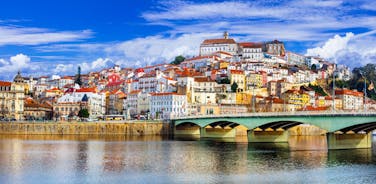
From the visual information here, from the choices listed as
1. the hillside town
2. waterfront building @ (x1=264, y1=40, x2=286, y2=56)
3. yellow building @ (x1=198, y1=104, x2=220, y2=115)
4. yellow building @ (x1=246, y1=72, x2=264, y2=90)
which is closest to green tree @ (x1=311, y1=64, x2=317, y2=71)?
the hillside town

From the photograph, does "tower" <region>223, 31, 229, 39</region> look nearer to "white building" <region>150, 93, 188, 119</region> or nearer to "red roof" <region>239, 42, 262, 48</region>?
"red roof" <region>239, 42, 262, 48</region>

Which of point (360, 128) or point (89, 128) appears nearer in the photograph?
point (360, 128)

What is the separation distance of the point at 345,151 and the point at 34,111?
7414 centimetres

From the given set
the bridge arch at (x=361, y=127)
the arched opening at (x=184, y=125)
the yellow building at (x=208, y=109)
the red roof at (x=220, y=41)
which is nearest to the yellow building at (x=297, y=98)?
the yellow building at (x=208, y=109)

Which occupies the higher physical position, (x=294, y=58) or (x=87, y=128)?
(x=294, y=58)

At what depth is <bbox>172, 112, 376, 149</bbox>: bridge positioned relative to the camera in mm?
50562

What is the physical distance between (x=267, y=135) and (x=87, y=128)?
3100cm

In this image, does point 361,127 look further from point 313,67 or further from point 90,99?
point 313,67

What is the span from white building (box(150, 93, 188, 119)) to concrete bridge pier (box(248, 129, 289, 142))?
39342 mm

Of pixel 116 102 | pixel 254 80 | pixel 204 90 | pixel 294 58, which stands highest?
pixel 294 58

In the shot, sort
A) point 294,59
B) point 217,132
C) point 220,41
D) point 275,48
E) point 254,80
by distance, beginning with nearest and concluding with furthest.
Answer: point 217,132 → point 254,80 → point 294,59 → point 220,41 → point 275,48

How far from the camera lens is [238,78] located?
13050 cm

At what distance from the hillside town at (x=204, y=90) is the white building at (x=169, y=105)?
7.6 inches

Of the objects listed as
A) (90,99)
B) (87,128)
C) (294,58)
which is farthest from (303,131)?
(294,58)
